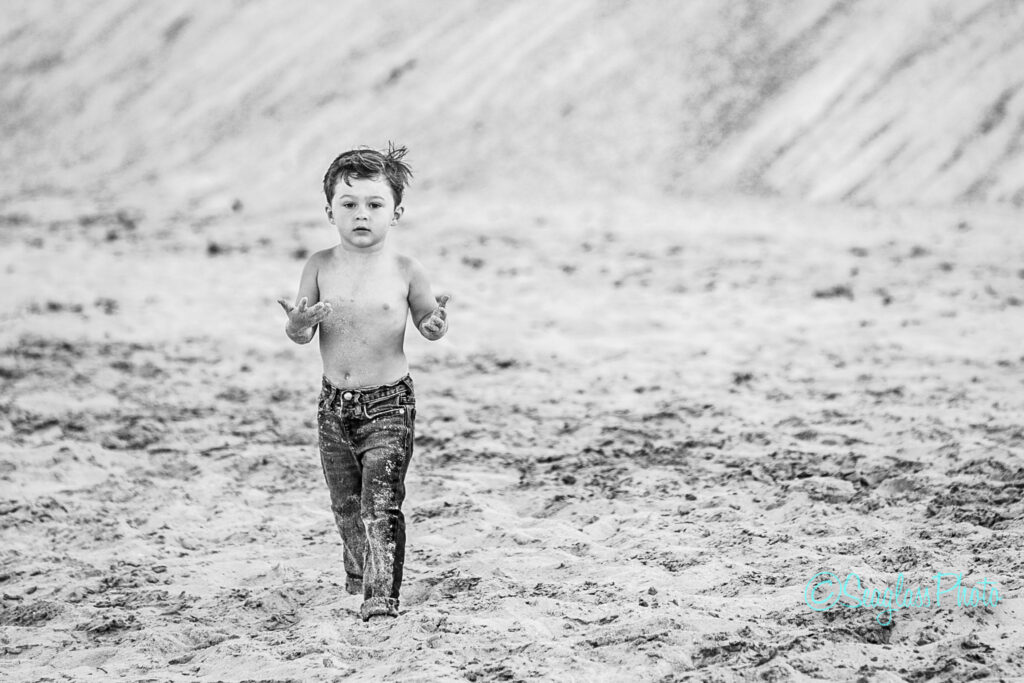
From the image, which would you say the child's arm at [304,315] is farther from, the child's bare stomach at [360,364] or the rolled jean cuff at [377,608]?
the rolled jean cuff at [377,608]

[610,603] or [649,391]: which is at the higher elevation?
[649,391]

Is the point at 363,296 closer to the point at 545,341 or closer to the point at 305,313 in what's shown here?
the point at 305,313

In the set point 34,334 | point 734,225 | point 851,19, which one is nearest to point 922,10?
point 851,19

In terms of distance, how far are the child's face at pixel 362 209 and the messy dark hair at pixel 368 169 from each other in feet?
0.06

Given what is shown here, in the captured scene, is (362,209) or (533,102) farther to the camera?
(533,102)

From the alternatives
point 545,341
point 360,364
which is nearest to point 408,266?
point 360,364

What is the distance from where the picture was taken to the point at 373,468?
339cm

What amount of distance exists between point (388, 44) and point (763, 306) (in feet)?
31.9

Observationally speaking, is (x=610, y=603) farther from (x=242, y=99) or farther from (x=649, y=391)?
(x=242, y=99)

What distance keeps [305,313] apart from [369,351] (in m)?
0.25

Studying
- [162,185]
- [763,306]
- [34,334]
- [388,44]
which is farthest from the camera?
[388,44]

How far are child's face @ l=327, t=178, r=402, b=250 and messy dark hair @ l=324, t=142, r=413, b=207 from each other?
0.02 m

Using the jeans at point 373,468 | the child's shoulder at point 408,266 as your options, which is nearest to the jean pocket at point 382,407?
the jeans at point 373,468

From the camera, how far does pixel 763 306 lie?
310 inches
